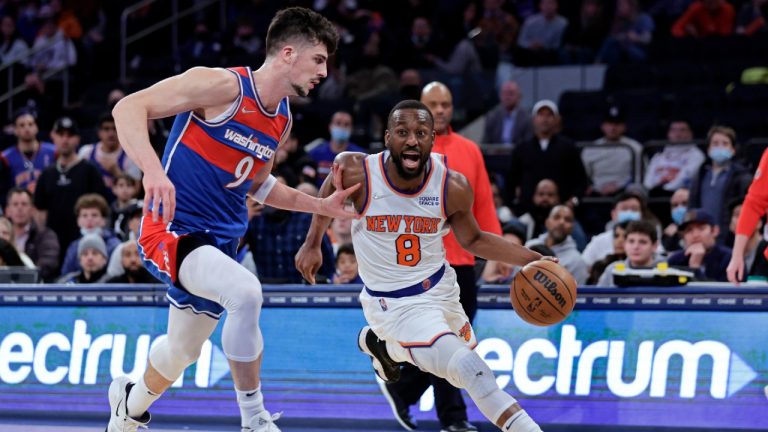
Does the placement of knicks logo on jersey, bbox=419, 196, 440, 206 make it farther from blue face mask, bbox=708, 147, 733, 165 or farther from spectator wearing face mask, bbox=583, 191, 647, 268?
blue face mask, bbox=708, 147, 733, 165

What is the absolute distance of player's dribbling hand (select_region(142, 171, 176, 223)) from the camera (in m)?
5.56

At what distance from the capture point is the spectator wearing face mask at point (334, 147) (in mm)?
12496

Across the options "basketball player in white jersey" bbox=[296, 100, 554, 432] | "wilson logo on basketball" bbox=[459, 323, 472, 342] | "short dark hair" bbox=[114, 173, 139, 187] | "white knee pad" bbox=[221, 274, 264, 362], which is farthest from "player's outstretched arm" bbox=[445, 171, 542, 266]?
"short dark hair" bbox=[114, 173, 139, 187]

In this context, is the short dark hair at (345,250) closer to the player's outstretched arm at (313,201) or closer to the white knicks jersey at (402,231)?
the white knicks jersey at (402,231)

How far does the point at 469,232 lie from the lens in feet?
22.9

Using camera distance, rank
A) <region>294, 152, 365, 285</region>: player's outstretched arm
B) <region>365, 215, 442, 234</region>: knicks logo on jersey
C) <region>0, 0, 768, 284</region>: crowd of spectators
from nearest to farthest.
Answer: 1. <region>365, 215, 442, 234</region>: knicks logo on jersey
2. <region>294, 152, 365, 285</region>: player's outstretched arm
3. <region>0, 0, 768, 284</region>: crowd of spectators

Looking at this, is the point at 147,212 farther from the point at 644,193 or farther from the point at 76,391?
the point at 644,193

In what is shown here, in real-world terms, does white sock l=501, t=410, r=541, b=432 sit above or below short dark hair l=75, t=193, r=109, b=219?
below

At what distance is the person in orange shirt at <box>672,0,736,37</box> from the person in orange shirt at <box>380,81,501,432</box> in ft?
26.4

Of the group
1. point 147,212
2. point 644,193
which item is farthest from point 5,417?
point 644,193

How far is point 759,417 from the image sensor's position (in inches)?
301

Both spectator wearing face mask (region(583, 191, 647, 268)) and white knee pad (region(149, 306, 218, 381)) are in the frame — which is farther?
spectator wearing face mask (region(583, 191, 647, 268))

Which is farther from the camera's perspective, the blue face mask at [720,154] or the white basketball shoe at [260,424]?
the blue face mask at [720,154]

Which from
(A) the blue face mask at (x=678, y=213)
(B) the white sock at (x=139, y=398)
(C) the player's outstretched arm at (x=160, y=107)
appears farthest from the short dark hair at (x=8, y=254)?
(A) the blue face mask at (x=678, y=213)
